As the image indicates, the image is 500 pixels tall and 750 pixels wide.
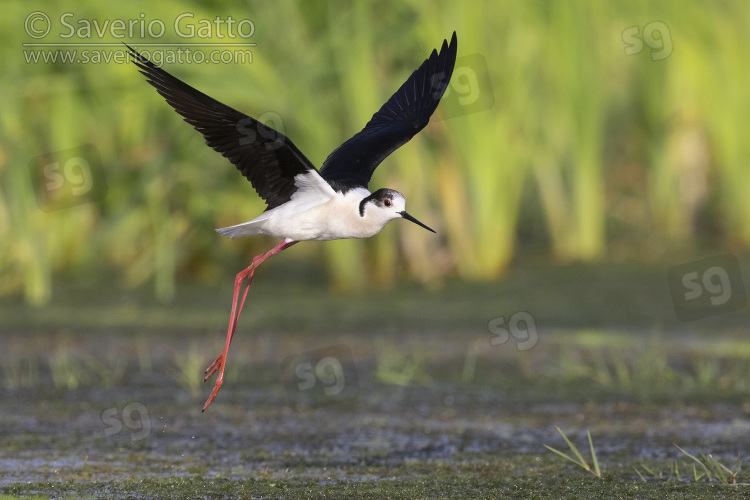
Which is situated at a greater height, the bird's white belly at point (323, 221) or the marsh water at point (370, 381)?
the bird's white belly at point (323, 221)

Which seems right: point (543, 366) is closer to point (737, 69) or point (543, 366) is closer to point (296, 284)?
point (296, 284)

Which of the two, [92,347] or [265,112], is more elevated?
[265,112]

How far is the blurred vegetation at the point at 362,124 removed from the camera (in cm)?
781

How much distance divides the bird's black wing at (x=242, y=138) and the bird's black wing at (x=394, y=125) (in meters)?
0.28

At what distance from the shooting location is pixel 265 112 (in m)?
7.96

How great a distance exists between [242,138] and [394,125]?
4.00ft

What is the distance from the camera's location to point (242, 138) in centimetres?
420

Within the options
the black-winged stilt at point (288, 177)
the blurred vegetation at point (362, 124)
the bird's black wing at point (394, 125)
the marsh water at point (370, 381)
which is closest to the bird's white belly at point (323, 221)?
the black-winged stilt at point (288, 177)

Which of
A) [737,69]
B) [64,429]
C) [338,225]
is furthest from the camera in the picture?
[737,69]

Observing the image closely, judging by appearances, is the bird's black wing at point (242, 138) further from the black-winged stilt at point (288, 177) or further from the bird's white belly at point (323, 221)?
the bird's white belly at point (323, 221)

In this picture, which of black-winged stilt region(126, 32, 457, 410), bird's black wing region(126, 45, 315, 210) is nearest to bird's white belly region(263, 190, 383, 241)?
black-winged stilt region(126, 32, 457, 410)

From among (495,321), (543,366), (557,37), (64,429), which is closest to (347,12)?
(557,37)

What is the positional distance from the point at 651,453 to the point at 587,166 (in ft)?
13.9

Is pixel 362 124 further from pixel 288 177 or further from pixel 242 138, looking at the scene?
pixel 242 138
